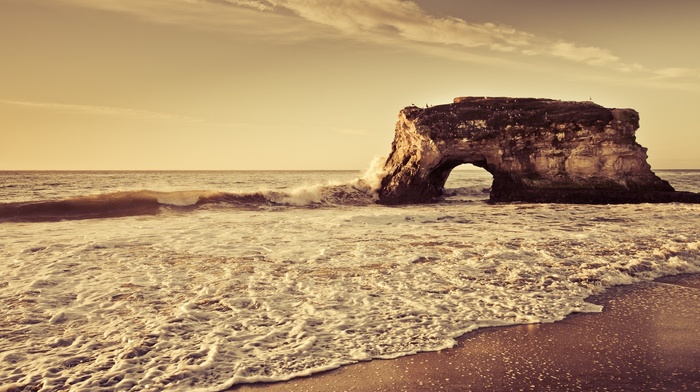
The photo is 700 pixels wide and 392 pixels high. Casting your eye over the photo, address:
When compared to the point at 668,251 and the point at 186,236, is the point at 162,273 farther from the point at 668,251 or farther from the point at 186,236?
the point at 668,251

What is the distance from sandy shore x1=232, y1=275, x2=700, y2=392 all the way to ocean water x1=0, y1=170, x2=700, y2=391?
0.59 feet

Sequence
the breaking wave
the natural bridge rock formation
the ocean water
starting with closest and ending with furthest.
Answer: the ocean water < the breaking wave < the natural bridge rock formation

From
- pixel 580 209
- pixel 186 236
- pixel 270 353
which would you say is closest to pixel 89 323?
pixel 270 353

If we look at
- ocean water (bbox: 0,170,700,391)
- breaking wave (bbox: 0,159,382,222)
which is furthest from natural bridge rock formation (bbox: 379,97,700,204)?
ocean water (bbox: 0,170,700,391)

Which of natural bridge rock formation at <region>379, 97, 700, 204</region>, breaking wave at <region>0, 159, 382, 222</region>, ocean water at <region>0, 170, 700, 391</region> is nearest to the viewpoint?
ocean water at <region>0, 170, 700, 391</region>

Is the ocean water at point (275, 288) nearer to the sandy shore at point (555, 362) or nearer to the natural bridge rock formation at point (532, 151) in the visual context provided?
the sandy shore at point (555, 362)

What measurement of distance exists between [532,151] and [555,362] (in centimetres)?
1727

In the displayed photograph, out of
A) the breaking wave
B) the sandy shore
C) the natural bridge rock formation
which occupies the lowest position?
the breaking wave

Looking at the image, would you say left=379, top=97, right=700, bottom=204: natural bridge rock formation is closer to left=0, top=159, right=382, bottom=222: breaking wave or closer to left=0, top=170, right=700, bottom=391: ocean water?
left=0, top=159, right=382, bottom=222: breaking wave

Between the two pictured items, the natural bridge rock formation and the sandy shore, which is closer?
the sandy shore

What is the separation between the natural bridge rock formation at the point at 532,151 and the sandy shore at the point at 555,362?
15.2 meters

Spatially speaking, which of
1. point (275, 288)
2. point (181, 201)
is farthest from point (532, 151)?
point (275, 288)

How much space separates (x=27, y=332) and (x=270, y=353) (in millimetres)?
2355

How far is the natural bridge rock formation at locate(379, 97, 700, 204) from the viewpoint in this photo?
714 inches
